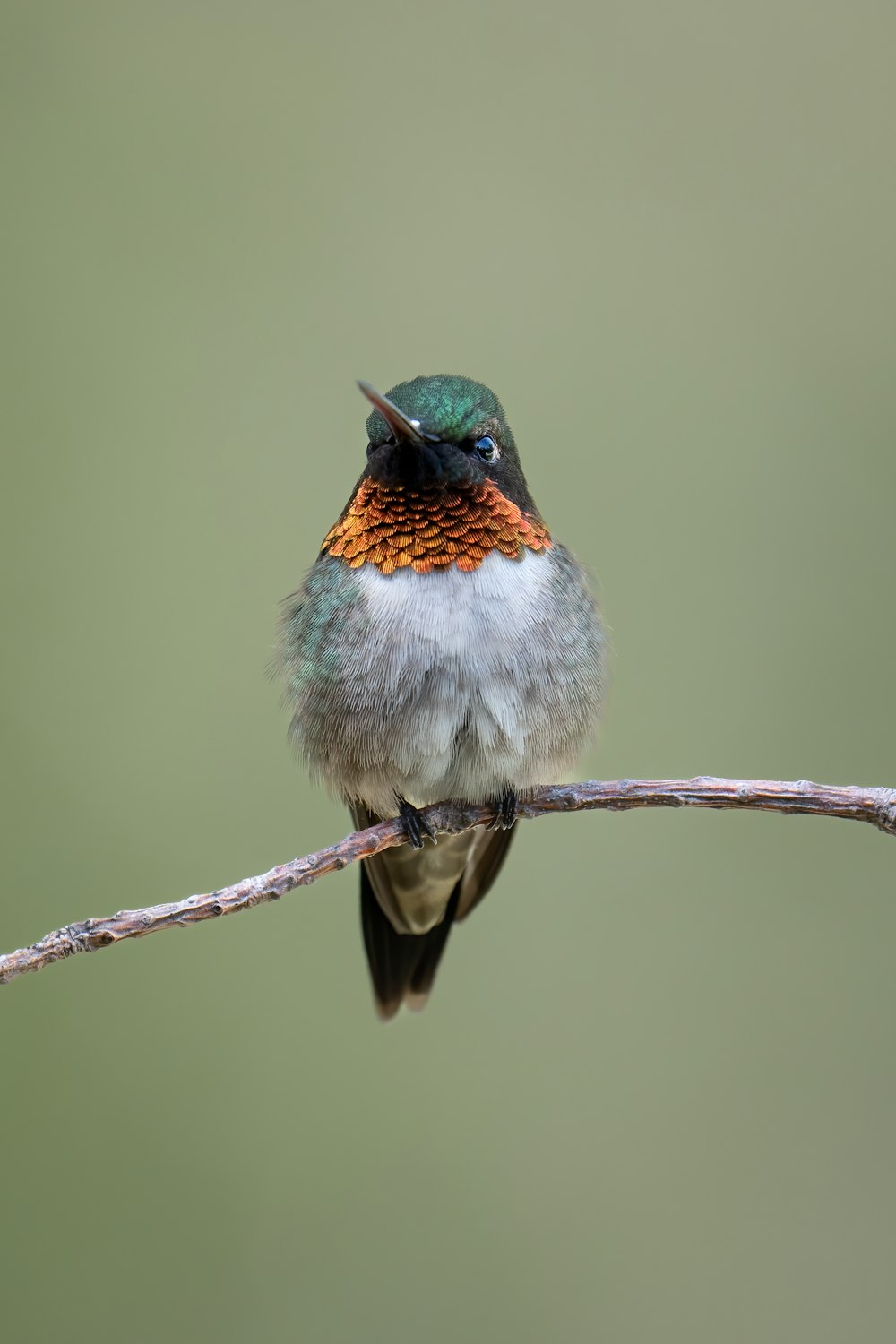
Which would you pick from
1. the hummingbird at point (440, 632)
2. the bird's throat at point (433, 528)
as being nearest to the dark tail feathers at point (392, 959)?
the hummingbird at point (440, 632)

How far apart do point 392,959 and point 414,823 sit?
71 centimetres

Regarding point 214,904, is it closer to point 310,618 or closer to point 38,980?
point 310,618

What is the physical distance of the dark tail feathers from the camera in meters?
2.86

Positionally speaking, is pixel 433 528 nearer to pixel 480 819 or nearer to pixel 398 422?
pixel 398 422

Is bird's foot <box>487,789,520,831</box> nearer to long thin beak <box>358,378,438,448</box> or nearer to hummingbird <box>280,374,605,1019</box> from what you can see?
hummingbird <box>280,374,605,1019</box>

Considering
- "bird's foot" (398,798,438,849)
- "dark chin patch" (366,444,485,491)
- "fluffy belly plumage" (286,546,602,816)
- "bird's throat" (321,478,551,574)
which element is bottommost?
"bird's foot" (398,798,438,849)

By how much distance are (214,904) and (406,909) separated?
1103mm

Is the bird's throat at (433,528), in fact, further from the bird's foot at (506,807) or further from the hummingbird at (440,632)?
the bird's foot at (506,807)

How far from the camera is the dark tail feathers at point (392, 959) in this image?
286 centimetres

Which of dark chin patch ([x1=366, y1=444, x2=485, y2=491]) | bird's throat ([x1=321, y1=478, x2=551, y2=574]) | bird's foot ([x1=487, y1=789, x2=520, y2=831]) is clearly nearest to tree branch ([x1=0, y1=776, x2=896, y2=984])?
bird's foot ([x1=487, y1=789, x2=520, y2=831])

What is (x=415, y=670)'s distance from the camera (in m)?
2.16

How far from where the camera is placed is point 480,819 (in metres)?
2.33

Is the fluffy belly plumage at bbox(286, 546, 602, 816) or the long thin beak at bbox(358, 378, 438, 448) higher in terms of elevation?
the long thin beak at bbox(358, 378, 438, 448)

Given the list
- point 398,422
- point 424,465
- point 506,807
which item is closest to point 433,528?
point 424,465
